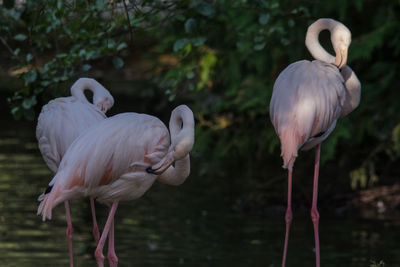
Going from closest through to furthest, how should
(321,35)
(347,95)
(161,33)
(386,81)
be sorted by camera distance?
(347,95) → (386,81) → (321,35) → (161,33)

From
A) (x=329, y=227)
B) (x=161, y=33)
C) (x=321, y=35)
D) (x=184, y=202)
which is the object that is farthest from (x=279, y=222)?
(x=161, y=33)

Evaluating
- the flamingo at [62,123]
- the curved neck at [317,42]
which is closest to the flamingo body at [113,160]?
the flamingo at [62,123]

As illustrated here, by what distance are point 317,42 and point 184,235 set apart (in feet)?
11.1

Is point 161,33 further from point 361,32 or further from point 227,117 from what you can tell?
point 361,32

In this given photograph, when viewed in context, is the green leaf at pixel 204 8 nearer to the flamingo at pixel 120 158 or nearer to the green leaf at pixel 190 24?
the green leaf at pixel 190 24

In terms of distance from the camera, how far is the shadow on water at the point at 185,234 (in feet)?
25.9

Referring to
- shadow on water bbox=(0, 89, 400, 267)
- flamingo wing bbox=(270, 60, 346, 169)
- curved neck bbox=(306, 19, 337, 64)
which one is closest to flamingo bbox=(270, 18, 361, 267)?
flamingo wing bbox=(270, 60, 346, 169)

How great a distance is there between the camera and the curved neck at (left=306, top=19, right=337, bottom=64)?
6203 millimetres

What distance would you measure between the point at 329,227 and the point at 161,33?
4.06 metres

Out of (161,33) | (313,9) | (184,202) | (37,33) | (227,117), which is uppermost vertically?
(37,33)

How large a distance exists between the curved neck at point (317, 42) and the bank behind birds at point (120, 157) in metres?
1.40

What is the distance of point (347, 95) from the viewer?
6.05m

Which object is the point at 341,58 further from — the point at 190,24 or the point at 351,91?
the point at 190,24

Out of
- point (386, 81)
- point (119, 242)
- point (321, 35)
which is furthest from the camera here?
point (321, 35)
